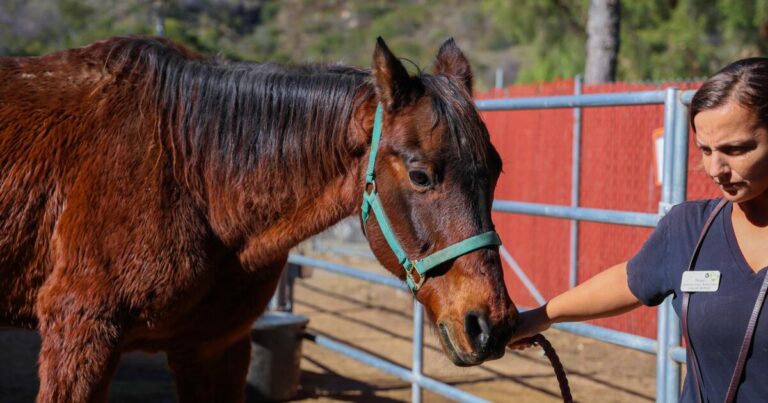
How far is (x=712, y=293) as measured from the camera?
1.98 metres

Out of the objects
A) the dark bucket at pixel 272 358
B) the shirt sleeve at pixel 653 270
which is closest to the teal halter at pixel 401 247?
the shirt sleeve at pixel 653 270

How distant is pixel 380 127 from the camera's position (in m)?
2.94

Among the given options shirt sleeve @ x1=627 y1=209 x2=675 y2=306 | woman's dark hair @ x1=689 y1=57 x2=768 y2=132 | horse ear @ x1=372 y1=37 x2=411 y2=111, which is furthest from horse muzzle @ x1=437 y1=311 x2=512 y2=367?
woman's dark hair @ x1=689 y1=57 x2=768 y2=132

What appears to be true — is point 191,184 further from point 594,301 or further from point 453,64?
point 594,301

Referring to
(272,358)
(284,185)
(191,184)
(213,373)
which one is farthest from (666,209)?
(272,358)

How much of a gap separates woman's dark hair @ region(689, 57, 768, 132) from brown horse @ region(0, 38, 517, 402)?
916 millimetres

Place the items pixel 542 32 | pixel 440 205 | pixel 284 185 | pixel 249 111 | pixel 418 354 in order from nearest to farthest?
pixel 440 205 < pixel 284 185 < pixel 249 111 < pixel 418 354 < pixel 542 32

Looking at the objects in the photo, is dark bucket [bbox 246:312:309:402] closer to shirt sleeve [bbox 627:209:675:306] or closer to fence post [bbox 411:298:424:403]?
fence post [bbox 411:298:424:403]

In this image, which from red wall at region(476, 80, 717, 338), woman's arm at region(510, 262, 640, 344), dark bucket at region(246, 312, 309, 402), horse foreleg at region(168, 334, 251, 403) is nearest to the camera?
woman's arm at region(510, 262, 640, 344)

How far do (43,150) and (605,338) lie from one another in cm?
232

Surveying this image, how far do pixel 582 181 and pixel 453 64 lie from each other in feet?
18.2

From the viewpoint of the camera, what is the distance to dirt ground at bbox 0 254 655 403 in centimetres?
618

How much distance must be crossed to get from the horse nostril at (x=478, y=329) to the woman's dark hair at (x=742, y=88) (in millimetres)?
916

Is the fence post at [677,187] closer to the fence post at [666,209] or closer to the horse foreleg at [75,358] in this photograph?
the fence post at [666,209]
